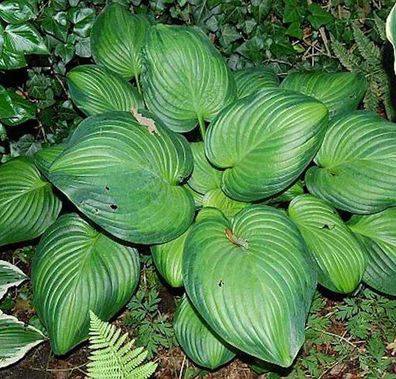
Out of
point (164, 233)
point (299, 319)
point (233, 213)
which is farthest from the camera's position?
point (233, 213)

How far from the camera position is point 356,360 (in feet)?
7.30

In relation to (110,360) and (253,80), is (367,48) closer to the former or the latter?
(253,80)

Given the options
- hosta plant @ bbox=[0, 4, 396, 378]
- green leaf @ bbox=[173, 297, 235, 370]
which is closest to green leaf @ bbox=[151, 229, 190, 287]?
hosta plant @ bbox=[0, 4, 396, 378]

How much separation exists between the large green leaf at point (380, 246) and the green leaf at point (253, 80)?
0.46 meters

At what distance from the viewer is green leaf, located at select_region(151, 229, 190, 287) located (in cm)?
200

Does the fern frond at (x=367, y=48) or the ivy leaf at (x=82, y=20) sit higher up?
the ivy leaf at (x=82, y=20)

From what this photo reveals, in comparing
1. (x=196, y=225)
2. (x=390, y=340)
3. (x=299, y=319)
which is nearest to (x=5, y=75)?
(x=196, y=225)

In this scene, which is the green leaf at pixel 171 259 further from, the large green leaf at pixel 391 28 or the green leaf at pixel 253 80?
the large green leaf at pixel 391 28

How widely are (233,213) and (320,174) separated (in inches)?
10.2

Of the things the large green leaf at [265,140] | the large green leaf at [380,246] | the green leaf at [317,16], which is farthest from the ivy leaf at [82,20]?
the large green leaf at [380,246]

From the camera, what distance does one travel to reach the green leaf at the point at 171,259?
2.00 metres

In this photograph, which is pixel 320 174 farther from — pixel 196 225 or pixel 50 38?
pixel 50 38

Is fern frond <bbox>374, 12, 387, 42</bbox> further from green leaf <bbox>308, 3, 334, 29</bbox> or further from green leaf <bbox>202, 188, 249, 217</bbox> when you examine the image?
green leaf <bbox>202, 188, 249, 217</bbox>

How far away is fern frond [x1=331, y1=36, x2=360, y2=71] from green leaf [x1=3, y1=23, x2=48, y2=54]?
983 mm
